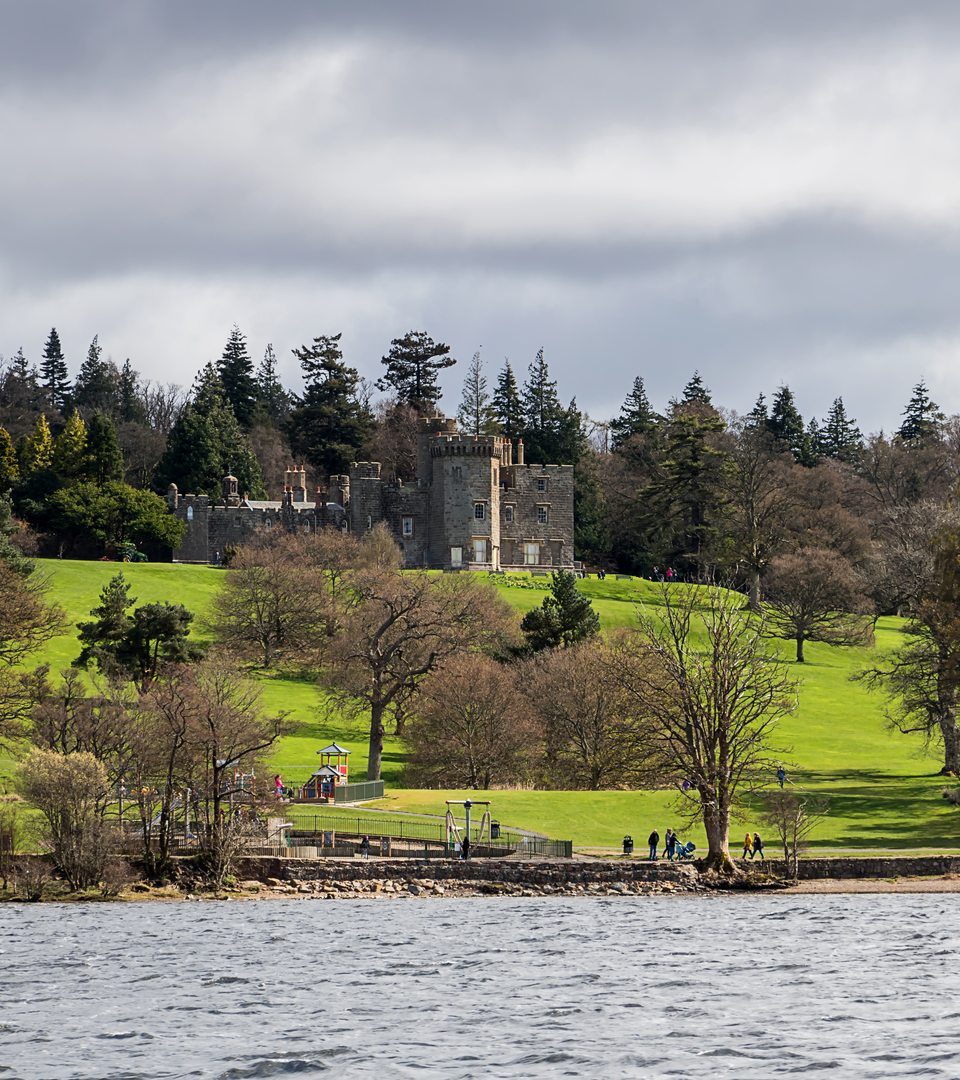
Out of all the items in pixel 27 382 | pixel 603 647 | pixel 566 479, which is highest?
pixel 27 382

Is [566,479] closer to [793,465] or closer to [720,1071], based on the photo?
[793,465]

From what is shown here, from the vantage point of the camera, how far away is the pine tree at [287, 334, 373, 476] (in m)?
144

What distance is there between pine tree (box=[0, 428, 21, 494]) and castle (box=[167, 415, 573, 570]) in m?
11.6

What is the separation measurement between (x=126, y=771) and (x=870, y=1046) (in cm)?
3246

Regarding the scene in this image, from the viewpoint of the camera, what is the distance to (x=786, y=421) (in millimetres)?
158500

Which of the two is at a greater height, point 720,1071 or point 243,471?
point 243,471

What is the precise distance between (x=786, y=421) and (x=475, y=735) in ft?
328

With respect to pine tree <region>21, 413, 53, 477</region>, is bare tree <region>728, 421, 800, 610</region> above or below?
A: below

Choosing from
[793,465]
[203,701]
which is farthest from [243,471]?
[203,701]

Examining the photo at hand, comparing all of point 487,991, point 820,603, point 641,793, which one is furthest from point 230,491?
point 487,991

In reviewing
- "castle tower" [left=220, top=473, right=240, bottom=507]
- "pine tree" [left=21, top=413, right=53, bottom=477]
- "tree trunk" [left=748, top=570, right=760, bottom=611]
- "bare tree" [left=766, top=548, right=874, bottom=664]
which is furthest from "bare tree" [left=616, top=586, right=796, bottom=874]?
"pine tree" [left=21, top=413, right=53, bottom=477]

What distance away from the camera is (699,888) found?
48.2 meters

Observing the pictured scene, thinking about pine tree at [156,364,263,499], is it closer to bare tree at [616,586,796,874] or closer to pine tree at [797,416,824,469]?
pine tree at [797,416,824,469]

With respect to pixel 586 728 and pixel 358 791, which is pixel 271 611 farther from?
pixel 358 791
